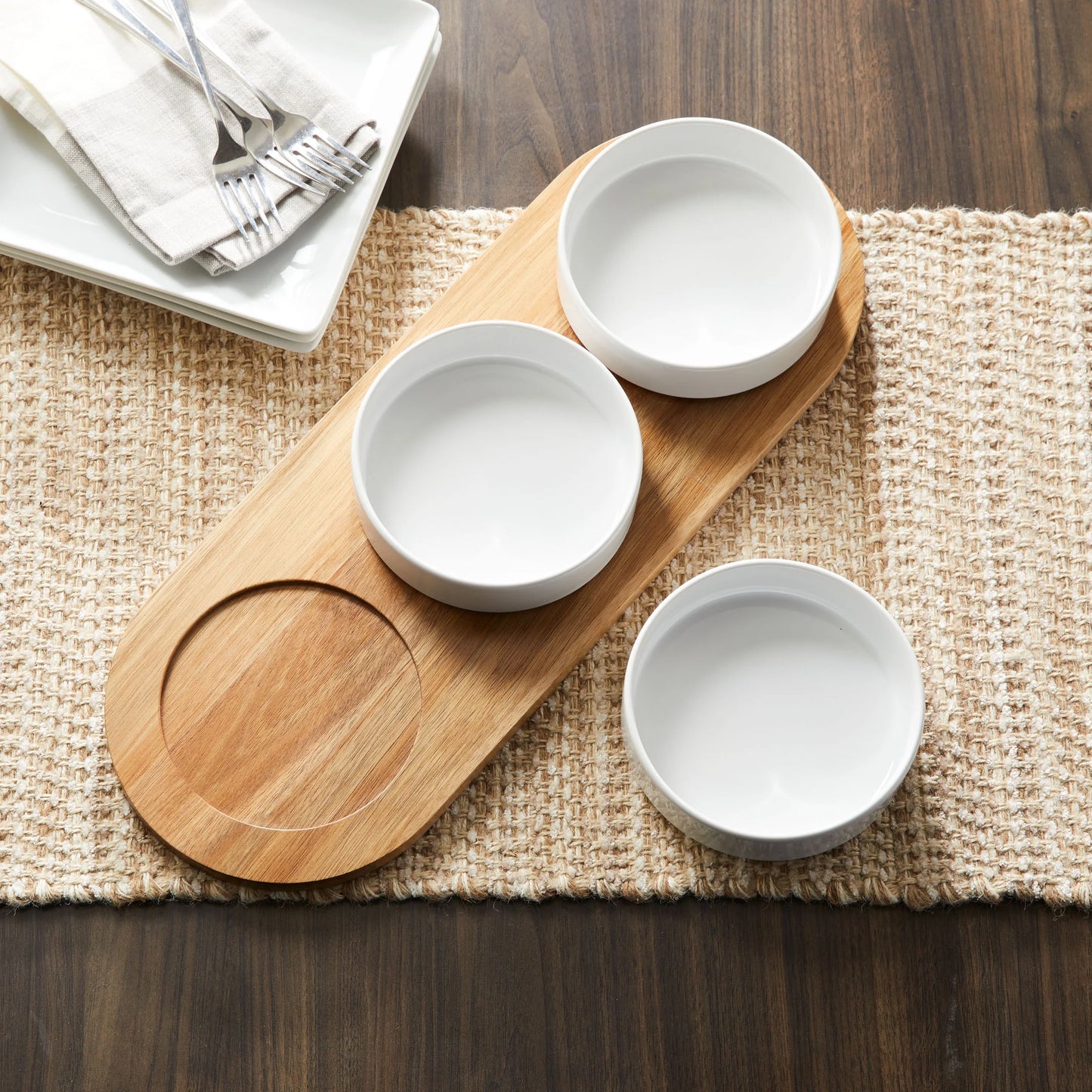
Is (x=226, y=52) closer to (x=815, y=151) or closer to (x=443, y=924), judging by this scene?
(x=815, y=151)

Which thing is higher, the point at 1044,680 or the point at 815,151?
the point at 815,151

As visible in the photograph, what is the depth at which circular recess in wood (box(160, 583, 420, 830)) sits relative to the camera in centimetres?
57

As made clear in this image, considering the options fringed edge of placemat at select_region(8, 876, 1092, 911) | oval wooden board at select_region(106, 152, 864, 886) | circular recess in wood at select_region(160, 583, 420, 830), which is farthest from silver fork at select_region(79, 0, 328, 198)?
fringed edge of placemat at select_region(8, 876, 1092, 911)

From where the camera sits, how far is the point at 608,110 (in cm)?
75

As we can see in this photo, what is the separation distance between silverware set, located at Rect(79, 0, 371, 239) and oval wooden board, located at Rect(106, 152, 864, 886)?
0.14 meters

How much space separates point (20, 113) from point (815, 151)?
0.51 meters

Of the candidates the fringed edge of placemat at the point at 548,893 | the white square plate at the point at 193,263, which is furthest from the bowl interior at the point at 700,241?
the fringed edge of placemat at the point at 548,893

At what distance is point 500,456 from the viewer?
0.60 metres

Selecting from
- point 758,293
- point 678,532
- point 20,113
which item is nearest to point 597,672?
point 678,532

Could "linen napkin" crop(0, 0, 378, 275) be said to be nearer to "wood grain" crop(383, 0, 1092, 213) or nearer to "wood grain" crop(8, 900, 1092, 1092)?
"wood grain" crop(383, 0, 1092, 213)

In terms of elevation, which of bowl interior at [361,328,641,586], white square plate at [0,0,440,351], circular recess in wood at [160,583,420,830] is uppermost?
white square plate at [0,0,440,351]

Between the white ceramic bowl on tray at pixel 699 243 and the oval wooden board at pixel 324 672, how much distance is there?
0.21 feet

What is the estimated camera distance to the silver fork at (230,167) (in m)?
0.63

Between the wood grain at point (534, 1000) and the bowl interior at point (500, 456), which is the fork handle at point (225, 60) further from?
the wood grain at point (534, 1000)
